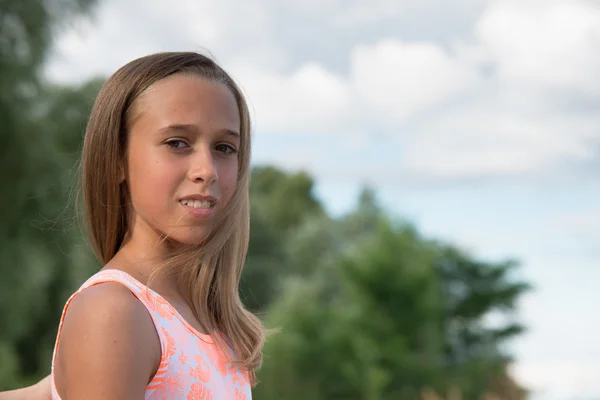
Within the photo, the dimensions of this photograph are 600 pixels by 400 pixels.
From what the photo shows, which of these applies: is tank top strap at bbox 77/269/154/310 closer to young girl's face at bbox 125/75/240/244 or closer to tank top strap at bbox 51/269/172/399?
tank top strap at bbox 51/269/172/399

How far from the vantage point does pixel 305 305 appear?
2403cm

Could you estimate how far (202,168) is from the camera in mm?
1895

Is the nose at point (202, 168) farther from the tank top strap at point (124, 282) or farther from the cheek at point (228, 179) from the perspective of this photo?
the tank top strap at point (124, 282)

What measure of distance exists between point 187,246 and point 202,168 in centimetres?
21

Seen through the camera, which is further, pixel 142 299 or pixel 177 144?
pixel 177 144

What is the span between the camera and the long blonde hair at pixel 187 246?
1.97m

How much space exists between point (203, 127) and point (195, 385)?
569 millimetres

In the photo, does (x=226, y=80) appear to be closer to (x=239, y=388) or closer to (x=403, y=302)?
(x=239, y=388)

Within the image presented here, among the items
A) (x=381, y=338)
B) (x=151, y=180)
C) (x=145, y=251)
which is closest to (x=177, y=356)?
(x=145, y=251)

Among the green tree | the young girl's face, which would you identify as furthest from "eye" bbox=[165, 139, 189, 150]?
the green tree

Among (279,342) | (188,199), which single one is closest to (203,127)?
(188,199)

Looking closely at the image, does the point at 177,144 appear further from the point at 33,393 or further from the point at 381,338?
the point at 381,338

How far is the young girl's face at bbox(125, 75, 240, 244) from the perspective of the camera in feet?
6.23

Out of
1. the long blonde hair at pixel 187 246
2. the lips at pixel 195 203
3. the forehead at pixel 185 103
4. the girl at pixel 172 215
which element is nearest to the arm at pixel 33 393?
the girl at pixel 172 215
